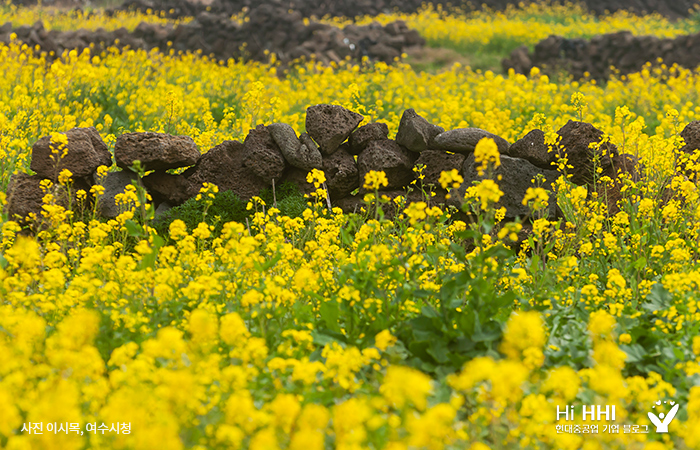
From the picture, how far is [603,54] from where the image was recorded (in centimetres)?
1656

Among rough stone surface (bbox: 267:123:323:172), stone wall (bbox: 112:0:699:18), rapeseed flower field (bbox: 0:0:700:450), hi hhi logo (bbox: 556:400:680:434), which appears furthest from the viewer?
stone wall (bbox: 112:0:699:18)

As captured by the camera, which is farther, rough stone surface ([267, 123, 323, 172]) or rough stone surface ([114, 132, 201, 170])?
rough stone surface ([267, 123, 323, 172])

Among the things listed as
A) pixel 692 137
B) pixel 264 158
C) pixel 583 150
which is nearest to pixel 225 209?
pixel 264 158

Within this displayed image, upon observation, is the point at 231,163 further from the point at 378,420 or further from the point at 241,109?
the point at 241,109

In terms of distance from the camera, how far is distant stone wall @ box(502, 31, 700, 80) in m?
15.8

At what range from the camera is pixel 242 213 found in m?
5.54

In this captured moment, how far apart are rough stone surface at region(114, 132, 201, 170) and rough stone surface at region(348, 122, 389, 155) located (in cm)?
179

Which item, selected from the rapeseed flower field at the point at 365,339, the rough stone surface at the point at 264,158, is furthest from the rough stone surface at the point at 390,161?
the rough stone surface at the point at 264,158

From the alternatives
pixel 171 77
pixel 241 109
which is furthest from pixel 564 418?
pixel 171 77

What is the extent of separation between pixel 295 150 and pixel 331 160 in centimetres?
42

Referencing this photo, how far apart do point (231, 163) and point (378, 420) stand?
166 inches

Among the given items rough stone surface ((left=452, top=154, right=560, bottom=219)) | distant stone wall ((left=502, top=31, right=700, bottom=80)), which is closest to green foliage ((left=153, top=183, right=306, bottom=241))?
rough stone surface ((left=452, top=154, right=560, bottom=219))

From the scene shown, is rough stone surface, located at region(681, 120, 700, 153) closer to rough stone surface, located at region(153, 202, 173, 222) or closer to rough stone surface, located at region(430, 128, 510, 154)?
rough stone surface, located at region(430, 128, 510, 154)

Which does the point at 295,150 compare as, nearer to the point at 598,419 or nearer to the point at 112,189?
the point at 112,189
